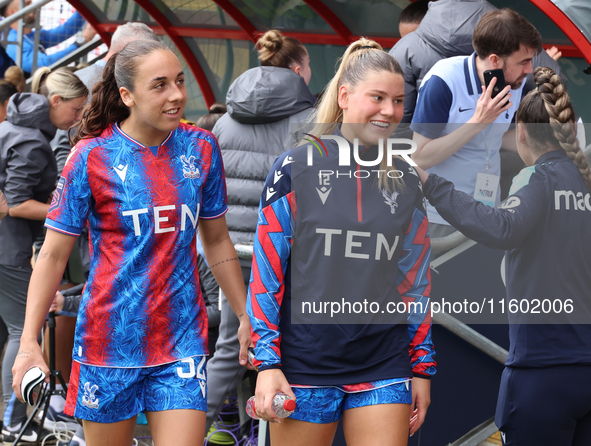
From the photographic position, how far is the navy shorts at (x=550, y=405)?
2215 mm

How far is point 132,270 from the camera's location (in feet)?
7.59

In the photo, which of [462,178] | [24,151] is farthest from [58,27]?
[462,178]

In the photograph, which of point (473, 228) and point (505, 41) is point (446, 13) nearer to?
point (505, 41)

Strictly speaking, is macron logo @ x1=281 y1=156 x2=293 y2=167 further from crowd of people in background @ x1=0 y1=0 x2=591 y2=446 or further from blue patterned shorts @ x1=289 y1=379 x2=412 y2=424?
blue patterned shorts @ x1=289 y1=379 x2=412 y2=424

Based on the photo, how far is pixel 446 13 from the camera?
11.0 ft

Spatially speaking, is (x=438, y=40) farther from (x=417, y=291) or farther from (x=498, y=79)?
(x=417, y=291)

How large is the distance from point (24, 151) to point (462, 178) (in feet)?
8.09

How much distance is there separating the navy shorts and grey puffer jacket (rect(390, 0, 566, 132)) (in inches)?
55.1

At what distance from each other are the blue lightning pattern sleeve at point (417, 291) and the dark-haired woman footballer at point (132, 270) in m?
0.73

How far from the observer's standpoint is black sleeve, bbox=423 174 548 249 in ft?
7.43

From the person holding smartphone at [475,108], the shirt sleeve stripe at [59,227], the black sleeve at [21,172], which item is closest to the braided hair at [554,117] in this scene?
the person holding smartphone at [475,108]

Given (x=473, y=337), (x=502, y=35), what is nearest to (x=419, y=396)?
(x=473, y=337)

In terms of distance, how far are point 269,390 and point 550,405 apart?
901 mm

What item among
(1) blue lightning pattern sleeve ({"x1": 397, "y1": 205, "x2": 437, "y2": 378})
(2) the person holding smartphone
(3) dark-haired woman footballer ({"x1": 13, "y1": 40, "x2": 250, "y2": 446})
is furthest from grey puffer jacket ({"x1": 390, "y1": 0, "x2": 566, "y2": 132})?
(3) dark-haired woman footballer ({"x1": 13, "y1": 40, "x2": 250, "y2": 446})
